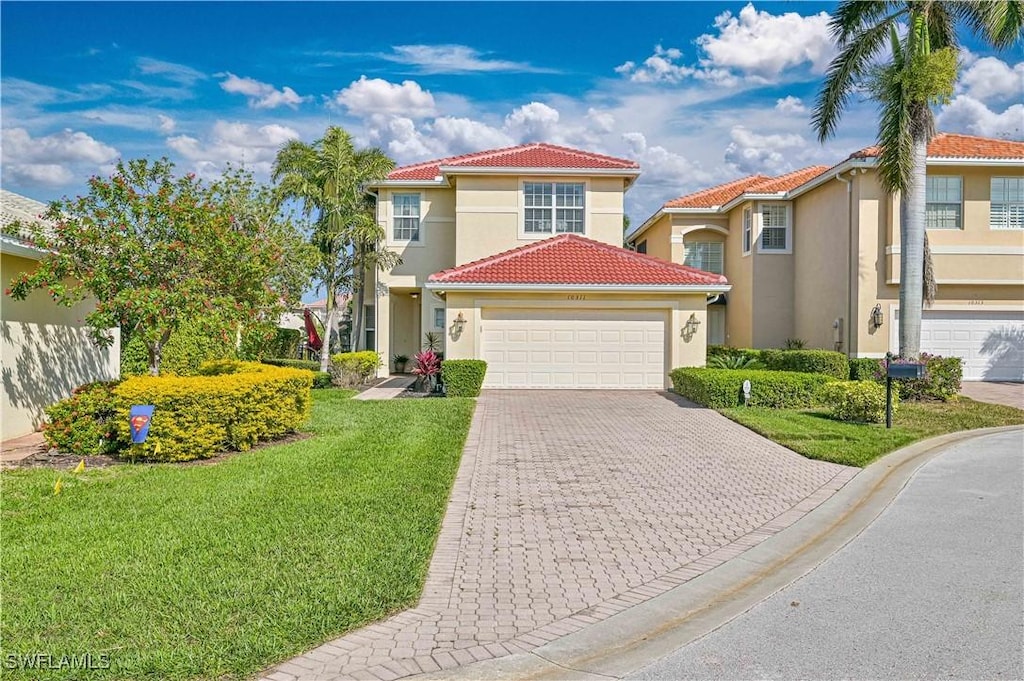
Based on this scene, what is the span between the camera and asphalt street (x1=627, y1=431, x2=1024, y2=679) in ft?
15.1

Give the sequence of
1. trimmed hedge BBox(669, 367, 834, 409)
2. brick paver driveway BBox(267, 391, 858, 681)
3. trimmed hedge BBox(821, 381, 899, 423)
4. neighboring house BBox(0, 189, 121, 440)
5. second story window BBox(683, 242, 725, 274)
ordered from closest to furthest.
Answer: brick paver driveway BBox(267, 391, 858, 681) < neighboring house BBox(0, 189, 121, 440) < trimmed hedge BBox(821, 381, 899, 423) < trimmed hedge BBox(669, 367, 834, 409) < second story window BBox(683, 242, 725, 274)

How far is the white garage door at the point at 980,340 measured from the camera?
73.6 feet

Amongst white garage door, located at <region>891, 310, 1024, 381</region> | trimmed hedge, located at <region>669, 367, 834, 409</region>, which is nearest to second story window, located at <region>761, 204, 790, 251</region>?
white garage door, located at <region>891, 310, 1024, 381</region>

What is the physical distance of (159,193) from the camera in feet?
40.1

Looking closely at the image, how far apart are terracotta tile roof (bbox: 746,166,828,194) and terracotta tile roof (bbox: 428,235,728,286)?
7.19 m

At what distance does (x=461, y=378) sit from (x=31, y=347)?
9.07 metres

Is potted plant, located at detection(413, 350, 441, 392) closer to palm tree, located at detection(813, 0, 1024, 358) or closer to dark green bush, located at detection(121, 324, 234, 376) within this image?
dark green bush, located at detection(121, 324, 234, 376)

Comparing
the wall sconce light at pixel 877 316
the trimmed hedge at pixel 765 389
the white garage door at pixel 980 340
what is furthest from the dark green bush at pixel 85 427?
the white garage door at pixel 980 340

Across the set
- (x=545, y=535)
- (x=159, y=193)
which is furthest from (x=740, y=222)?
(x=545, y=535)

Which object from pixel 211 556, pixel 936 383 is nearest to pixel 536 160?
pixel 936 383

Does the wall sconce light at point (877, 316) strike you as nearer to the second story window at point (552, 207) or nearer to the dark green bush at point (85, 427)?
the second story window at point (552, 207)

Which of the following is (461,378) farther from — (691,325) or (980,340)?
(980,340)

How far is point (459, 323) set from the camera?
20.5 metres

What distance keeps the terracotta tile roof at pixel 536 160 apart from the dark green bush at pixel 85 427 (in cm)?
1580
